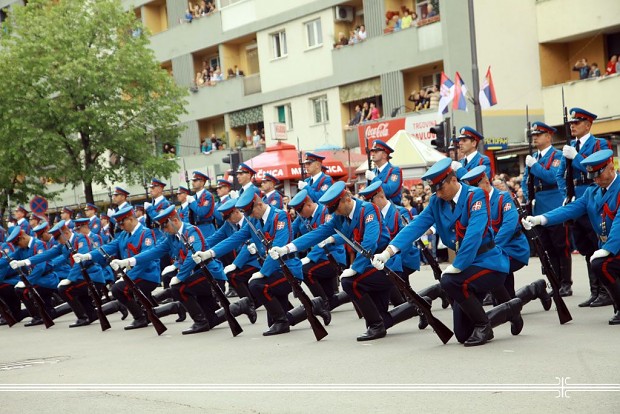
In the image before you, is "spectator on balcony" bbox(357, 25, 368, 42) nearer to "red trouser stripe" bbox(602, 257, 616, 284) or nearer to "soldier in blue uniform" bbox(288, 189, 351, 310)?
"soldier in blue uniform" bbox(288, 189, 351, 310)

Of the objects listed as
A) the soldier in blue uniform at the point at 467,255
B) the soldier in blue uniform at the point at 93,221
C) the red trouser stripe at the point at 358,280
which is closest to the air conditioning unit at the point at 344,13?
the soldier in blue uniform at the point at 93,221

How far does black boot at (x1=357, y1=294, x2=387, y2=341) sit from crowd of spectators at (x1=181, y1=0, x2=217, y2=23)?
31.0 meters

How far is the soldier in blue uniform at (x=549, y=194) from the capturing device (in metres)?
12.6

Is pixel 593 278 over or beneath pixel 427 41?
beneath

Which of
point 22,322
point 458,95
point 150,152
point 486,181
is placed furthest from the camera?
point 150,152

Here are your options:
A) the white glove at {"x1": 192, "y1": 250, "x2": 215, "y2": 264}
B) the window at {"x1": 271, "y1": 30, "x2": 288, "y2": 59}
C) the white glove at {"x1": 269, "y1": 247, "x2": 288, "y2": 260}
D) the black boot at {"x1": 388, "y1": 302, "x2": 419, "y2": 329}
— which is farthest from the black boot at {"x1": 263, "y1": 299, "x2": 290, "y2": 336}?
the window at {"x1": 271, "y1": 30, "x2": 288, "y2": 59}

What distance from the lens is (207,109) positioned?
41.5 metres

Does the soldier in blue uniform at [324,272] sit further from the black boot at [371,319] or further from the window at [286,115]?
the window at [286,115]

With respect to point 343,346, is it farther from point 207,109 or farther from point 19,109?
Result: point 207,109

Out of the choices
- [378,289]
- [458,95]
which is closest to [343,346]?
[378,289]

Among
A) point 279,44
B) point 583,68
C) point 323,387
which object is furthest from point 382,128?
point 323,387

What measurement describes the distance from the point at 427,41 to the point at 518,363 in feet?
77.0

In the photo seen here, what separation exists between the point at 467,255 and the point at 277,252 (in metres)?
2.74

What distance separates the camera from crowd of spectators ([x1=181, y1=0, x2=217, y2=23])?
40.5 m
